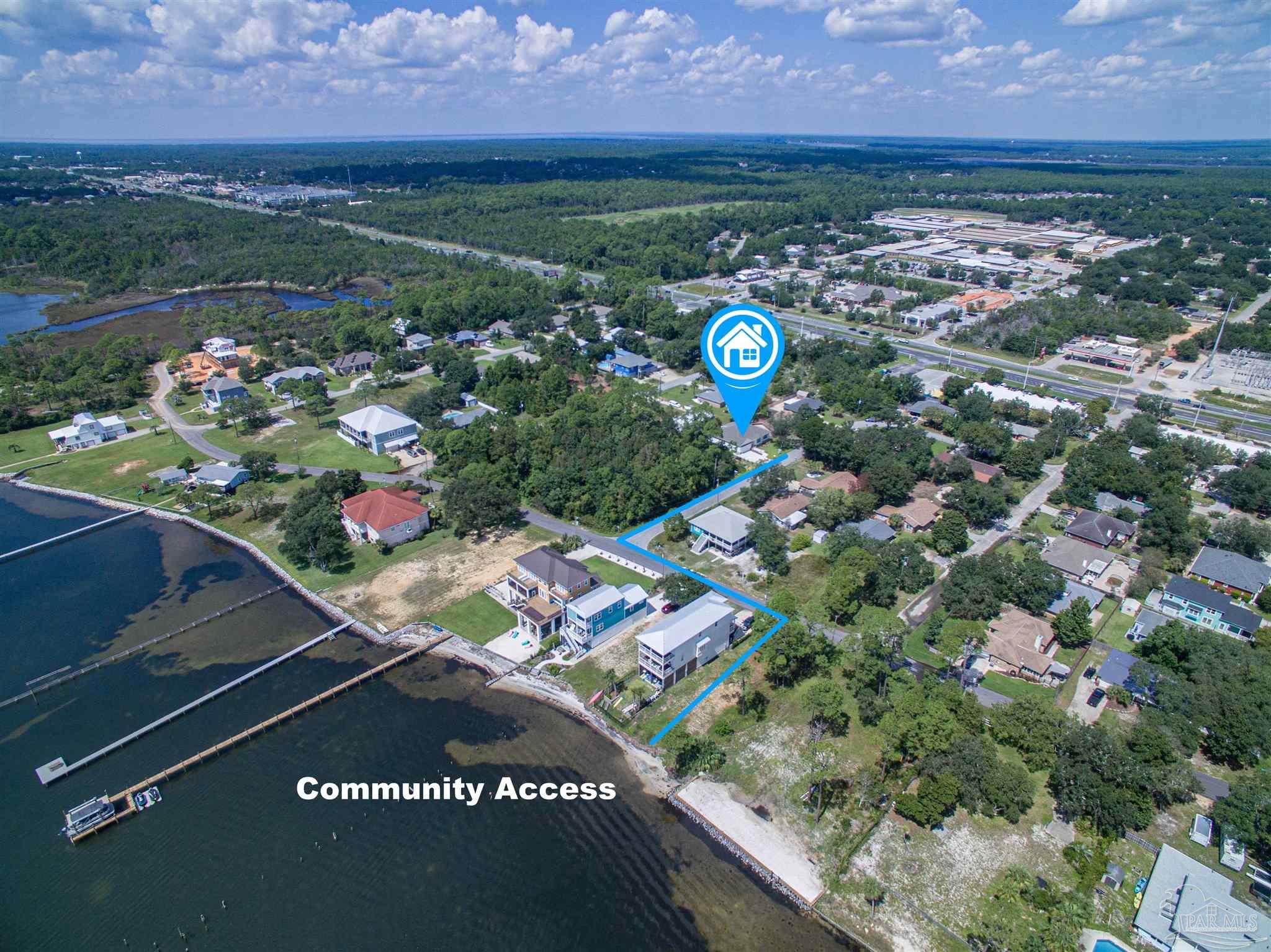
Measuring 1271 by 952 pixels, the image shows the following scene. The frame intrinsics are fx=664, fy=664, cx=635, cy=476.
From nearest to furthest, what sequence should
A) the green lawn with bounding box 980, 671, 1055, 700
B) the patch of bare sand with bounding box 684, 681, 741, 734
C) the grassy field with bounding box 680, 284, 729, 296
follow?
the patch of bare sand with bounding box 684, 681, 741, 734 → the green lawn with bounding box 980, 671, 1055, 700 → the grassy field with bounding box 680, 284, 729, 296

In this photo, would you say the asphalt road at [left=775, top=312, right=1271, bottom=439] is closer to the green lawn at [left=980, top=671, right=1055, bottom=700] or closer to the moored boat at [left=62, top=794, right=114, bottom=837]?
the green lawn at [left=980, top=671, right=1055, bottom=700]

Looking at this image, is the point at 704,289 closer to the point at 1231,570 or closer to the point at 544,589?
the point at 1231,570

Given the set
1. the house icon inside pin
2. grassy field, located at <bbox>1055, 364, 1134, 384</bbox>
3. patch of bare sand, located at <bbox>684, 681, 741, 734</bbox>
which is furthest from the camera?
grassy field, located at <bbox>1055, 364, 1134, 384</bbox>

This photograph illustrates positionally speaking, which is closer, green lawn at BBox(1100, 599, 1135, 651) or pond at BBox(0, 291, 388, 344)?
green lawn at BBox(1100, 599, 1135, 651)

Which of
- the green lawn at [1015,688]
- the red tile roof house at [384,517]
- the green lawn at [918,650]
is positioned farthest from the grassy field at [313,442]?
the green lawn at [1015,688]

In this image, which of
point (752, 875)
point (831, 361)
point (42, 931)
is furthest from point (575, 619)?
point (831, 361)

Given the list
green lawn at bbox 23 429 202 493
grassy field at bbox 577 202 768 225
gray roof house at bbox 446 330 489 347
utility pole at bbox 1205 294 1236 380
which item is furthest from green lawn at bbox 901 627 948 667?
grassy field at bbox 577 202 768 225

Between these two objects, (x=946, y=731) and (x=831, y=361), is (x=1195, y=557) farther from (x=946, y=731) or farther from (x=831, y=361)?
(x=831, y=361)
